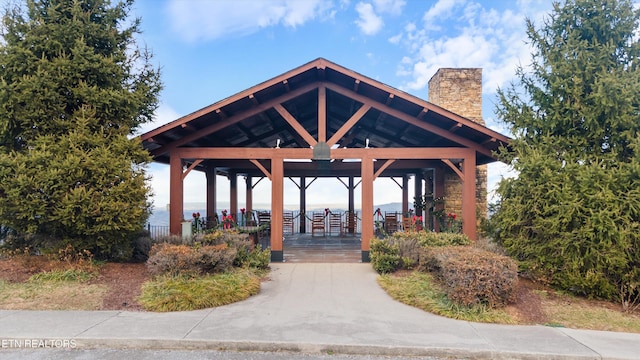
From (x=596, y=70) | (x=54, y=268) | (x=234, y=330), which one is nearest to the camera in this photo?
(x=234, y=330)

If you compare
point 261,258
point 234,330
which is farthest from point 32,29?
point 234,330

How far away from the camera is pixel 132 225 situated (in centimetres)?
691

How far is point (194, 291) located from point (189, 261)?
697 mm

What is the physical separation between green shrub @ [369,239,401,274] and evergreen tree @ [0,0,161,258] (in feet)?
16.2

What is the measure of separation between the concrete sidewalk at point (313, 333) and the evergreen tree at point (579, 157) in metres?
1.50

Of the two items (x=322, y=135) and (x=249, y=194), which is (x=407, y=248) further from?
(x=249, y=194)

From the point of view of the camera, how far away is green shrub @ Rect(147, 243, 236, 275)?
5898 millimetres

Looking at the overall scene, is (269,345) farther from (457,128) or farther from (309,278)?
(457,128)

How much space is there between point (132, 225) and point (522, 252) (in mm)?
7530

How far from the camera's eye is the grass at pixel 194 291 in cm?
511

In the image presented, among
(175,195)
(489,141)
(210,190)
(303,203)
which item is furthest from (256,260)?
(303,203)

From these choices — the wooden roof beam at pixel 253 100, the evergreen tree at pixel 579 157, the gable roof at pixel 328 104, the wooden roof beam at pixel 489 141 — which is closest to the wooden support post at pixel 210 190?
the gable roof at pixel 328 104

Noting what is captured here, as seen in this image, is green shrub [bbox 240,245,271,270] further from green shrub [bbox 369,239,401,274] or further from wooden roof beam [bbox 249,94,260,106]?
wooden roof beam [bbox 249,94,260,106]

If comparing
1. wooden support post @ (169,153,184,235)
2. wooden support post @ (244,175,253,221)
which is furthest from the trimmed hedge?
wooden support post @ (244,175,253,221)
